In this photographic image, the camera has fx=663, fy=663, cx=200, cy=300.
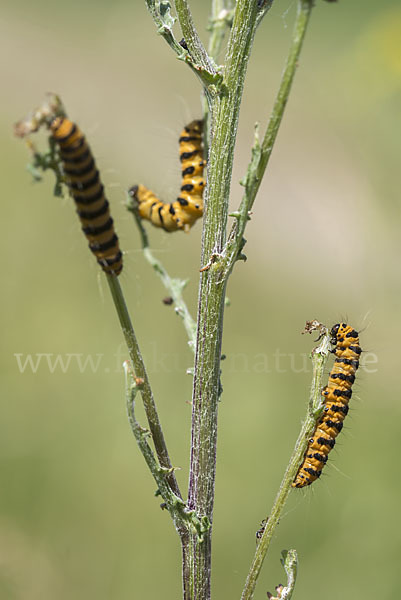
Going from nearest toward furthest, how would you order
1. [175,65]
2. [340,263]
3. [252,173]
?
[252,173]
[340,263]
[175,65]

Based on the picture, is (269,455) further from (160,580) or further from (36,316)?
(36,316)

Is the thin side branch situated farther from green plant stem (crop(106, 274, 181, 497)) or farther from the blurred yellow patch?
the blurred yellow patch

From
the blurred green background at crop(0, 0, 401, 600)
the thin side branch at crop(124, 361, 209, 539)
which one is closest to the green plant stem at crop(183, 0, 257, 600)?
the thin side branch at crop(124, 361, 209, 539)

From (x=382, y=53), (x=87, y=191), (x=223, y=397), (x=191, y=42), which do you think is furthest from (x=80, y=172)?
(x=382, y=53)

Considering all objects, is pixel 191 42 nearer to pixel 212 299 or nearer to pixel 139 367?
pixel 212 299

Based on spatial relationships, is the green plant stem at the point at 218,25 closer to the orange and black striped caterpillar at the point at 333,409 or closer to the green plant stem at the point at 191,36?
the green plant stem at the point at 191,36

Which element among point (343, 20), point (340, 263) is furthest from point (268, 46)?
point (340, 263)
